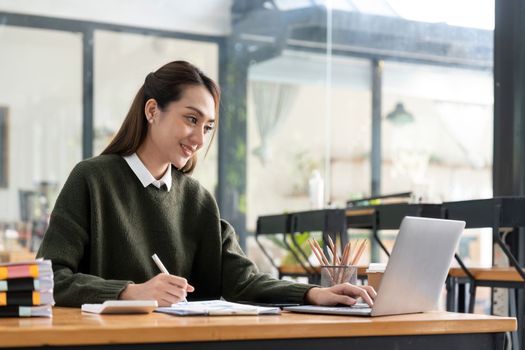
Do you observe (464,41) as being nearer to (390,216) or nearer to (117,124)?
(390,216)

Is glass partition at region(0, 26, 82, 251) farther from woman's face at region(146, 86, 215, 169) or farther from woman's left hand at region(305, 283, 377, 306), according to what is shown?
woman's left hand at region(305, 283, 377, 306)

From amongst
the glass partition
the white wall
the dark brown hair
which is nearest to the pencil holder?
the dark brown hair

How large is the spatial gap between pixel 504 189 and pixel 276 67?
3157mm

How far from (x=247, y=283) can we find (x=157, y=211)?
291 millimetres

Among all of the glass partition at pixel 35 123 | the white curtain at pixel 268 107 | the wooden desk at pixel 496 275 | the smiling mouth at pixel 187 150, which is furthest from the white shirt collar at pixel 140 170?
the white curtain at pixel 268 107

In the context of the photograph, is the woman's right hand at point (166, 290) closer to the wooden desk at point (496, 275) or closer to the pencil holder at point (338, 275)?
the pencil holder at point (338, 275)

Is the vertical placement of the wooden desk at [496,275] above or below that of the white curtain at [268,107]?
below

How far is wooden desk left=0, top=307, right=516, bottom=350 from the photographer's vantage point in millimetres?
1383

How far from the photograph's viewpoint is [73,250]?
7.02ft

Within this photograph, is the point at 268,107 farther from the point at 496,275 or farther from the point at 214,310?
the point at 214,310

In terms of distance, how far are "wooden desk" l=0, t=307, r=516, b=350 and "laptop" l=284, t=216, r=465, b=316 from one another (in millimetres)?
35

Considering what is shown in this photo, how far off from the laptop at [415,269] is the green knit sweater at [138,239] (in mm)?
315

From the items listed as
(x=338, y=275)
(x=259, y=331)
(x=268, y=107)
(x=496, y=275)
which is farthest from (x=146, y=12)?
(x=259, y=331)

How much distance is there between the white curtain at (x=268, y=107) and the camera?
7516mm
